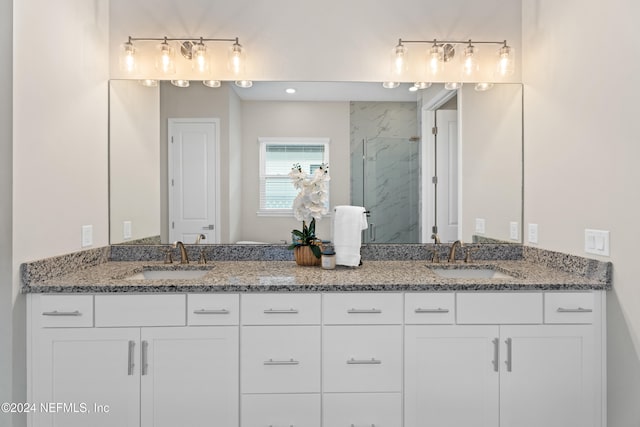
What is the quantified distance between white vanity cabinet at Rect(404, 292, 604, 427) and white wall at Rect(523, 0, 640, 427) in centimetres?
12

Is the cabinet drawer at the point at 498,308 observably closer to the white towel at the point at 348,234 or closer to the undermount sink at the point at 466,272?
the undermount sink at the point at 466,272

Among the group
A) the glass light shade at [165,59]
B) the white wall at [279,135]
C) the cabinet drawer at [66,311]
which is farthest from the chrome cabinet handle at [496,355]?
the glass light shade at [165,59]

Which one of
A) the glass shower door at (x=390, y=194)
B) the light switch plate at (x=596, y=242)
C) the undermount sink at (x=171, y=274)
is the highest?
the glass shower door at (x=390, y=194)

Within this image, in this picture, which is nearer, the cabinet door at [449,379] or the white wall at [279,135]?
the cabinet door at [449,379]

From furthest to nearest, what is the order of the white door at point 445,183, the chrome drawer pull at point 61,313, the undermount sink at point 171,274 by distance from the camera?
the white door at point 445,183
the undermount sink at point 171,274
the chrome drawer pull at point 61,313

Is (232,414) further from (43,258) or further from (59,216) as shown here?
(59,216)

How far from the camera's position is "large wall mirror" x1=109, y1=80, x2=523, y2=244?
2.36m

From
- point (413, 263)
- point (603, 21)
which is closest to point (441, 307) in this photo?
point (413, 263)

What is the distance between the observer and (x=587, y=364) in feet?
5.86

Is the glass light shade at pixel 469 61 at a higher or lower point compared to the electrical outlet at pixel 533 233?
higher

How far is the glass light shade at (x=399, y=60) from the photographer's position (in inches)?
91.4

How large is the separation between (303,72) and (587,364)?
216 cm

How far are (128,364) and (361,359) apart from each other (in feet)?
3.45

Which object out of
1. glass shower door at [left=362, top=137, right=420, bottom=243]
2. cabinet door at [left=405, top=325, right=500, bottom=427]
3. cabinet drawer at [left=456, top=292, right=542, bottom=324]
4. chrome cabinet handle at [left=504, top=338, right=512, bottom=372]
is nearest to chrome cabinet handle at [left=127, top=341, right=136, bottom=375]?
cabinet door at [left=405, top=325, right=500, bottom=427]
